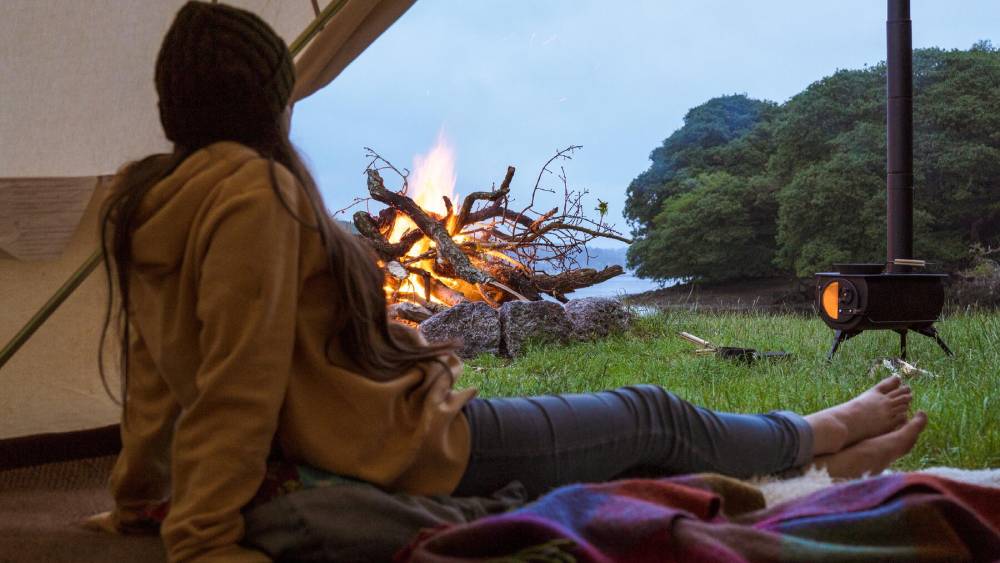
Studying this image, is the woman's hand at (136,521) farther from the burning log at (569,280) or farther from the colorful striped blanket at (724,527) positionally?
the burning log at (569,280)

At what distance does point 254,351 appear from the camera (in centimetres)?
110

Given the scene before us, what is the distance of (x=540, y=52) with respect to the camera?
421 inches

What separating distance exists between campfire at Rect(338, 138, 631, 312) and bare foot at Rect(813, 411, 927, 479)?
2.89 meters

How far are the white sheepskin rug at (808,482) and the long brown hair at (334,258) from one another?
652mm

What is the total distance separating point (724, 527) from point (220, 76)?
885 mm

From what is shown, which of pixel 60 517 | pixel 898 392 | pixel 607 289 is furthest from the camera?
pixel 607 289

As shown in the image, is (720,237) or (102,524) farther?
(720,237)

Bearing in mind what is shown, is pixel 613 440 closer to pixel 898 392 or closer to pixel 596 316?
pixel 898 392


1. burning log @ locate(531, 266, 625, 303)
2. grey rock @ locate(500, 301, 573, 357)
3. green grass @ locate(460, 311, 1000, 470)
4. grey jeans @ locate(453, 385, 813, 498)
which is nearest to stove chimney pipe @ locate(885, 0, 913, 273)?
green grass @ locate(460, 311, 1000, 470)

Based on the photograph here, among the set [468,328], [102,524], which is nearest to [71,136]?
[102,524]

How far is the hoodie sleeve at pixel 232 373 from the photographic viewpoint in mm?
1103

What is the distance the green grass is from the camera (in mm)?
2141

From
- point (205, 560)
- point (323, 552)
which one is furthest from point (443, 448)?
point (205, 560)

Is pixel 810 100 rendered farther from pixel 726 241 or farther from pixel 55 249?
pixel 55 249
